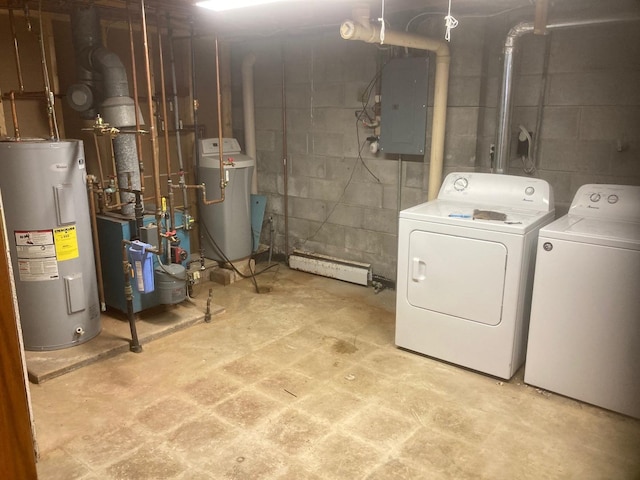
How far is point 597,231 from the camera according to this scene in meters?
2.54

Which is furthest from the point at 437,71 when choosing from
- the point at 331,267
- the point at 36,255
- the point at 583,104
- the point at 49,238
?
the point at 36,255

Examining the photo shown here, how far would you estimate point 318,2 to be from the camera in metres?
3.22

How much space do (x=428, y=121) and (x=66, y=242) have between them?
8.52 ft

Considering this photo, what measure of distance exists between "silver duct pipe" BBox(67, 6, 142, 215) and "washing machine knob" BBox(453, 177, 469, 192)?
2.18m

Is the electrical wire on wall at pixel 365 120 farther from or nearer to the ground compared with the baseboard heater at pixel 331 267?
farther from the ground

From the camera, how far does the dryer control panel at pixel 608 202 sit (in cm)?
277

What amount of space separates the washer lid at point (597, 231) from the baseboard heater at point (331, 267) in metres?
1.84

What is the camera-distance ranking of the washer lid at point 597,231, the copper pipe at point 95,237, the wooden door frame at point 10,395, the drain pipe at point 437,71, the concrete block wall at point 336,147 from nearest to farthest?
1. the wooden door frame at point 10,395
2. the washer lid at point 597,231
3. the drain pipe at point 437,71
4. the copper pipe at point 95,237
5. the concrete block wall at point 336,147

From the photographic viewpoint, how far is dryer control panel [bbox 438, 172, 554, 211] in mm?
3051

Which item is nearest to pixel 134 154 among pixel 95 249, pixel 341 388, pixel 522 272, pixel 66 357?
pixel 95 249

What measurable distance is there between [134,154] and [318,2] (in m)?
1.59

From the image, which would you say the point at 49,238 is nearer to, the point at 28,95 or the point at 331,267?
the point at 28,95

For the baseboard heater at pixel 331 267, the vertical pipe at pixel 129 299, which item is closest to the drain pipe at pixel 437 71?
the baseboard heater at pixel 331 267

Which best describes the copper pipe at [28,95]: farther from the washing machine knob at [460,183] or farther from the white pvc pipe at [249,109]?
the washing machine knob at [460,183]
